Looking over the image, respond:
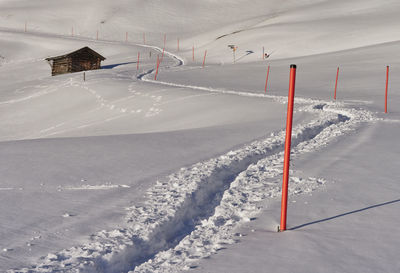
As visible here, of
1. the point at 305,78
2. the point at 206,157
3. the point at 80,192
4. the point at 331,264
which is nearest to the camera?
the point at 331,264

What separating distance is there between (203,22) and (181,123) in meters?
64.6

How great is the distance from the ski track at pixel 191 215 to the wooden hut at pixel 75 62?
34735 mm

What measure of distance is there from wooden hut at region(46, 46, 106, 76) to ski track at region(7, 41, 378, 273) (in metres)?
34.7

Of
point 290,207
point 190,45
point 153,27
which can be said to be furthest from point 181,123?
point 153,27

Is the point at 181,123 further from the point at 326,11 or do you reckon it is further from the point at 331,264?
the point at 326,11

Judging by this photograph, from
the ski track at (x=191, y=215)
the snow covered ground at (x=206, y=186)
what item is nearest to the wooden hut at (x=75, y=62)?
the snow covered ground at (x=206, y=186)

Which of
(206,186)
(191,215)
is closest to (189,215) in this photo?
(191,215)

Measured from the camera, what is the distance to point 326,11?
58125mm

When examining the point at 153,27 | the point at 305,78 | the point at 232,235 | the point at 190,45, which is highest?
the point at 153,27

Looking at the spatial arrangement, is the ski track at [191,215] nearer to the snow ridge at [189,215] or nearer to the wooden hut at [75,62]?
the snow ridge at [189,215]

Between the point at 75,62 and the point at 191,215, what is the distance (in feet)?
124

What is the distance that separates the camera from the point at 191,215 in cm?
563

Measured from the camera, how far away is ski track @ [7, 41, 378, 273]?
4.28m

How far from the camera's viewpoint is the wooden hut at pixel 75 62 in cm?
4053
